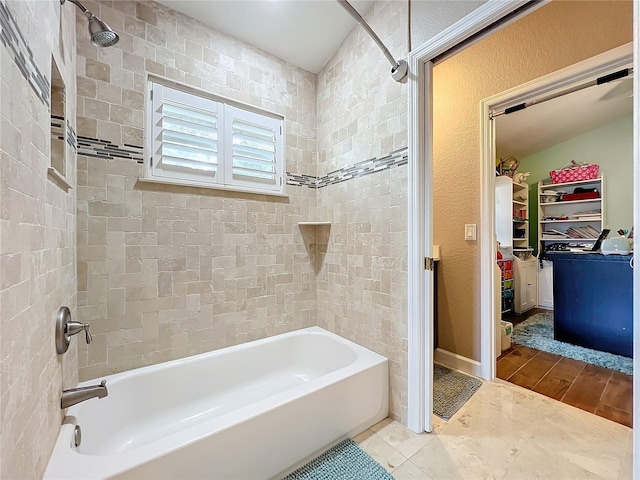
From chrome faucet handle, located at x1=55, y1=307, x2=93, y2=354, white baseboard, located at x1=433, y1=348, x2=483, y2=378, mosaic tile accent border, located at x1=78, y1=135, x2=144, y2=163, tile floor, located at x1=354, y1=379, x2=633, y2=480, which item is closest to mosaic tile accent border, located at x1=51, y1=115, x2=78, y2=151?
mosaic tile accent border, located at x1=78, y1=135, x2=144, y2=163

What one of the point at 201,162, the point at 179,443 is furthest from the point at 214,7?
the point at 179,443

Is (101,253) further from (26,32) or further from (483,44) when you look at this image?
(483,44)

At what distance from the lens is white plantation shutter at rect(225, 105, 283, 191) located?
1948 mm

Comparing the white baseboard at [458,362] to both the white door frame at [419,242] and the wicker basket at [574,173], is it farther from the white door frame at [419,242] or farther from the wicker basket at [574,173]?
the wicker basket at [574,173]

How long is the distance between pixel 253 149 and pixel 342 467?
2.07 m

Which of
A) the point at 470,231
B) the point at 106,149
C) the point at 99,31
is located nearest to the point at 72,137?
the point at 106,149

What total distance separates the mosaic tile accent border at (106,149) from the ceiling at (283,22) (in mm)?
958

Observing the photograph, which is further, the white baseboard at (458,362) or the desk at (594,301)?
the desk at (594,301)

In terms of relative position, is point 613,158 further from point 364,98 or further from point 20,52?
point 20,52

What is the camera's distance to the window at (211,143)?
1.69 m

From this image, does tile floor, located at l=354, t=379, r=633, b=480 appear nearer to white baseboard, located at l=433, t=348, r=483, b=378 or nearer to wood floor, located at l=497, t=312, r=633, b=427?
wood floor, located at l=497, t=312, r=633, b=427

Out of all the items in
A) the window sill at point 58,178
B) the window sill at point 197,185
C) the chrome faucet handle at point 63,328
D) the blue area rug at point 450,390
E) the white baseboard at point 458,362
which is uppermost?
the window sill at point 197,185

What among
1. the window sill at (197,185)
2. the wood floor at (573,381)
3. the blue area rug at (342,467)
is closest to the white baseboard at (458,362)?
the wood floor at (573,381)

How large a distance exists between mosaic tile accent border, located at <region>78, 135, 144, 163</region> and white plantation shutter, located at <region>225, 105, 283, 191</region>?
550 millimetres
